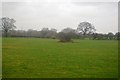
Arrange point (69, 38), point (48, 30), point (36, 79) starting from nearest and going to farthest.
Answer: point (36, 79)
point (69, 38)
point (48, 30)

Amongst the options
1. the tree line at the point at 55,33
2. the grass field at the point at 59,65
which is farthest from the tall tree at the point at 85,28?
the grass field at the point at 59,65

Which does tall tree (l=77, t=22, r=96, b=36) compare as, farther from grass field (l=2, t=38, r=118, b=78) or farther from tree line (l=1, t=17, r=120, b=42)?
grass field (l=2, t=38, r=118, b=78)

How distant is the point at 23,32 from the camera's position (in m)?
86.9

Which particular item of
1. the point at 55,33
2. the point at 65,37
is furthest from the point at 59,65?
the point at 55,33

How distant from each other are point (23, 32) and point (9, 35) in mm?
14600

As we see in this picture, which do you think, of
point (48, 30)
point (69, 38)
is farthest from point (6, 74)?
point (48, 30)

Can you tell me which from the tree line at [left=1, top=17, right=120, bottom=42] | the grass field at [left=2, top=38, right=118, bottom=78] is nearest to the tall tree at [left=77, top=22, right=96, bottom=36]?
the tree line at [left=1, top=17, right=120, bottom=42]

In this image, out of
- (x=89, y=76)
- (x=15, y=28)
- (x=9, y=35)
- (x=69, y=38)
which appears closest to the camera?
(x=89, y=76)

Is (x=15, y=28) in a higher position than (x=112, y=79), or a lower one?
higher

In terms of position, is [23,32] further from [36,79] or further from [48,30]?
[36,79]

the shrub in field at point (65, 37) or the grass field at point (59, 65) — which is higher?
the shrub in field at point (65, 37)

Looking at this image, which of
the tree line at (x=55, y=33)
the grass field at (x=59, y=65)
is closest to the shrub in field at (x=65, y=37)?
the tree line at (x=55, y=33)

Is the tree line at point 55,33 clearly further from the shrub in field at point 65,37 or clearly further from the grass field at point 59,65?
the grass field at point 59,65

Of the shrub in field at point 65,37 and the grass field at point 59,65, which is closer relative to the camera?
the grass field at point 59,65
